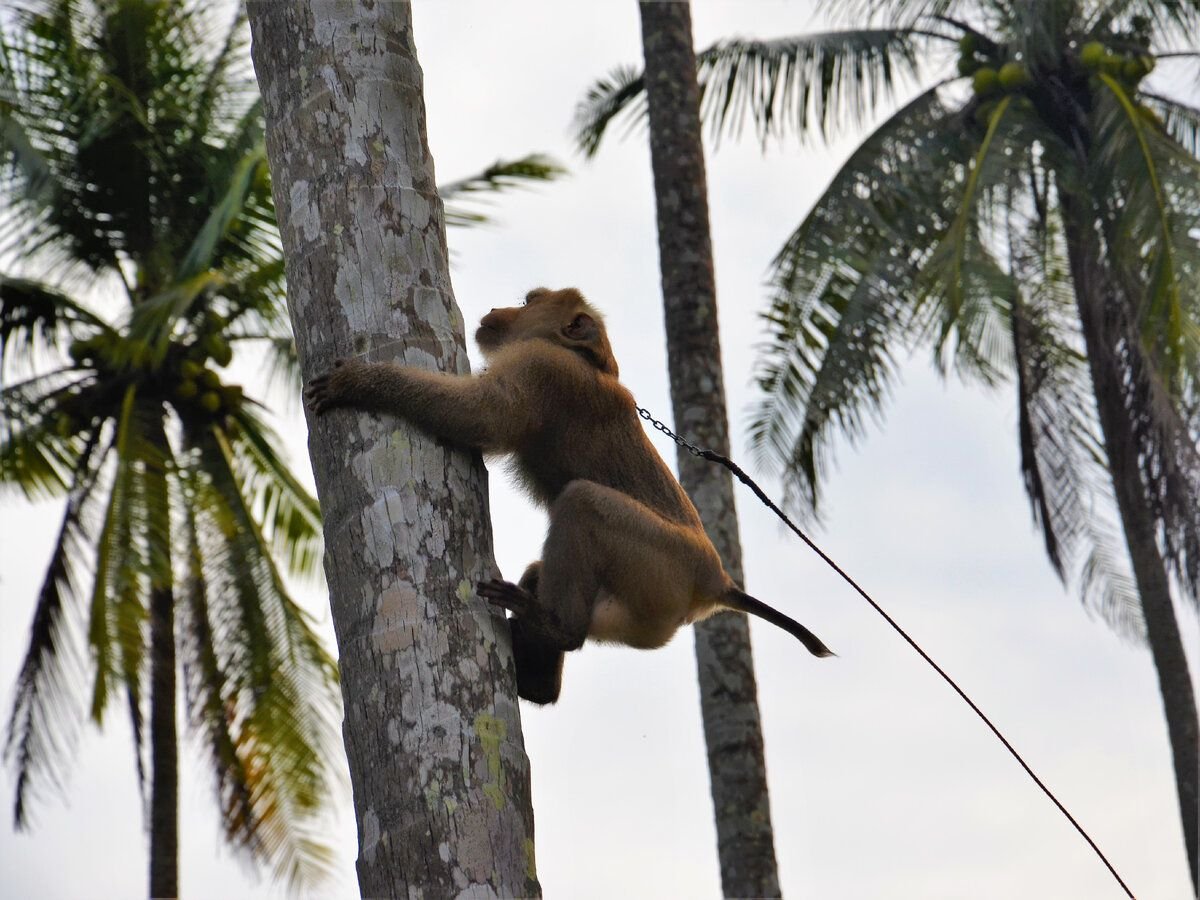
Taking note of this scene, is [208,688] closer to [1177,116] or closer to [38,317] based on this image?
[38,317]

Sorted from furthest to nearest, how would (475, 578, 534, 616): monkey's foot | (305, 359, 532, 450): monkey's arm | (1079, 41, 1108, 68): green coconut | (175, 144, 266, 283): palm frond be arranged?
(1079, 41, 1108, 68): green coconut < (175, 144, 266, 283): palm frond < (305, 359, 532, 450): monkey's arm < (475, 578, 534, 616): monkey's foot

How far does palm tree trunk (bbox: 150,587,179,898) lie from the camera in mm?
12492


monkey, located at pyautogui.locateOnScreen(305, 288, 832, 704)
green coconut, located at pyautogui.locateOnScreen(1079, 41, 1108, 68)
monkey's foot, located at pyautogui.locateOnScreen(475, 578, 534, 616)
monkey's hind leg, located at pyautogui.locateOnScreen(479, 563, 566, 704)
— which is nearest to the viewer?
monkey's foot, located at pyautogui.locateOnScreen(475, 578, 534, 616)

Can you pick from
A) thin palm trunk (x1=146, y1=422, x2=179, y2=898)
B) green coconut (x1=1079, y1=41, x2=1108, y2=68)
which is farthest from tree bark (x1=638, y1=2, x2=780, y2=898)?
thin palm trunk (x1=146, y1=422, x2=179, y2=898)

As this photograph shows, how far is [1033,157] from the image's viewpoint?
13.9 meters

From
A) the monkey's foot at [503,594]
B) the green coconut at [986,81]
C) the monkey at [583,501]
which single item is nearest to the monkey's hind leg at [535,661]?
the monkey at [583,501]

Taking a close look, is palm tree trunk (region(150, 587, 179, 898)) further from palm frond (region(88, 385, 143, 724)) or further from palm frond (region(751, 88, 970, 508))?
palm frond (region(751, 88, 970, 508))

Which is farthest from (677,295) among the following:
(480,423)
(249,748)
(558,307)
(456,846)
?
(249,748)

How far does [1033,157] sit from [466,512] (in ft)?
37.9

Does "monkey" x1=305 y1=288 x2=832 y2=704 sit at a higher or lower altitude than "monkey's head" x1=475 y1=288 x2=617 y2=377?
lower

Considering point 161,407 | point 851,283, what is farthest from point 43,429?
point 851,283

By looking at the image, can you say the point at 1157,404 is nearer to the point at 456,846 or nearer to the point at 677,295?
the point at 677,295

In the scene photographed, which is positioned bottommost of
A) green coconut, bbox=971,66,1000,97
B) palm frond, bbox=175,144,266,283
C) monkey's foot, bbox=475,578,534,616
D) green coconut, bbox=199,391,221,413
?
monkey's foot, bbox=475,578,534,616

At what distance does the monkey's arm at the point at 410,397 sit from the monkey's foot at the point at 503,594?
1.21ft
